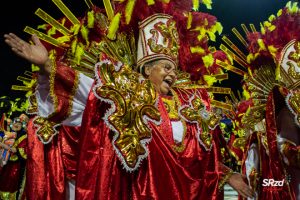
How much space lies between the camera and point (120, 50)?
2701 millimetres

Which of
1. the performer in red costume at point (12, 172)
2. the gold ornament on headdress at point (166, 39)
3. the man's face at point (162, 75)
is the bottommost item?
the performer in red costume at point (12, 172)

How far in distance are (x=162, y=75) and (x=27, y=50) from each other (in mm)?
898

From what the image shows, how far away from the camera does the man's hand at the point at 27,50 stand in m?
1.94

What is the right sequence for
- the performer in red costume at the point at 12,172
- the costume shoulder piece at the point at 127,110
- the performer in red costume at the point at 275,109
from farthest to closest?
the performer in red costume at the point at 12,172 → the performer in red costume at the point at 275,109 → the costume shoulder piece at the point at 127,110

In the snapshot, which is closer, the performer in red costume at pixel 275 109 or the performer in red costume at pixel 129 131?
the performer in red costume at pixel 129 131

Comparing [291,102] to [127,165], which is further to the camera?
[291,102]

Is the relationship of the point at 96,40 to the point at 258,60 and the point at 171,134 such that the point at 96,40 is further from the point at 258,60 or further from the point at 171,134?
the point at 258,60

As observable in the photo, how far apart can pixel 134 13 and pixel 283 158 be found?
1557 millimetres

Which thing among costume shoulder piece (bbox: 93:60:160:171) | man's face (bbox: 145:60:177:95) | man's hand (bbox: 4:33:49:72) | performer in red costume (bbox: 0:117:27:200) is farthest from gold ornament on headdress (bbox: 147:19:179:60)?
performer in red costume (bbox: 0:117:27:200)

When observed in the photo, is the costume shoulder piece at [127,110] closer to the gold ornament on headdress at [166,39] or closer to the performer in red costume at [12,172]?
the gold ornament on headdress at [166,39]

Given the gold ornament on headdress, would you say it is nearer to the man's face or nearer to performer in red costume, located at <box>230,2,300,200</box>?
the man's face

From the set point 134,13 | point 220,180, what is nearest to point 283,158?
point 220,180

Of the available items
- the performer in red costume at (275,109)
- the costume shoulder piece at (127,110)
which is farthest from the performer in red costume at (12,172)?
the costume shoulder piece at (127,110)

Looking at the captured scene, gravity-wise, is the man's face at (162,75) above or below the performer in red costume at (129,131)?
above
